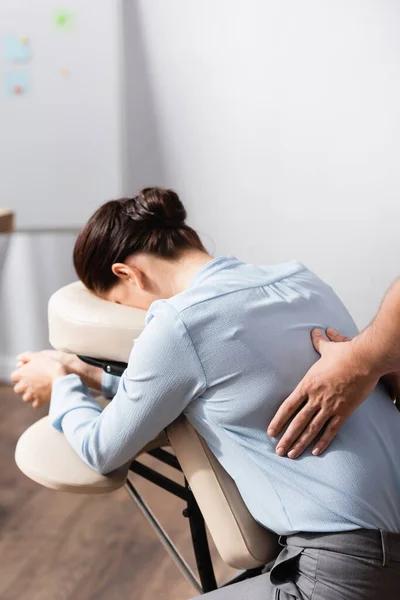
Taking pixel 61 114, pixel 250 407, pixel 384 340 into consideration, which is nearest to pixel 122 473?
pixel 250 407

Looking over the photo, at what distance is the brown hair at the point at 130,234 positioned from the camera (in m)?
1.34

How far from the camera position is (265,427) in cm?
115

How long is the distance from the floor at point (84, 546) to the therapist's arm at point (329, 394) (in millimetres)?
1080

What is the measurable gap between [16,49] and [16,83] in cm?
15

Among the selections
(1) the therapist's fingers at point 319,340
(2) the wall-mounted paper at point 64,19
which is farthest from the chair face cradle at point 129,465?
(2) the wall-mounted paper at point 64,19

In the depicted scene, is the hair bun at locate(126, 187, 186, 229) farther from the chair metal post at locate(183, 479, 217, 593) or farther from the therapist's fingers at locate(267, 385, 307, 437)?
the chair metal post at locate(183, 479, 217, 593)

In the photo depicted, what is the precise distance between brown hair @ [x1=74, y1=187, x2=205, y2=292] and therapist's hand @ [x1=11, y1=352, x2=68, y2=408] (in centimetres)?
20

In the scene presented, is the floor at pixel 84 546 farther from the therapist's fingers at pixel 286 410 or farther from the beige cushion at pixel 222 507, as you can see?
the therapist's fingers at pixel 286 410

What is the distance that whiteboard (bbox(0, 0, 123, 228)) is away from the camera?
313cm

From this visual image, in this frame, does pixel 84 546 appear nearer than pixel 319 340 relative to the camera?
No

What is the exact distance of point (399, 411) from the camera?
1331mm

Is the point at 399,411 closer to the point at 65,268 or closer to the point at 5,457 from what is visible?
the point at 5,457

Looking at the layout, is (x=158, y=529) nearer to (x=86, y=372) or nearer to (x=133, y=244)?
(x=86, y=372)

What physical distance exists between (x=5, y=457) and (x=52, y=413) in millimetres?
1642
